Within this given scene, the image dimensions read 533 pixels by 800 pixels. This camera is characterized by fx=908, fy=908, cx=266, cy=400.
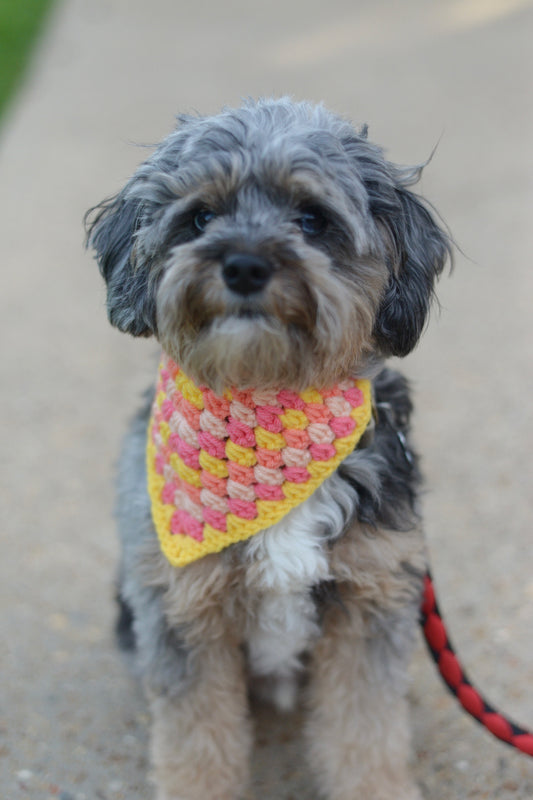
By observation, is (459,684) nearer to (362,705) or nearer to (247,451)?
(362,705)

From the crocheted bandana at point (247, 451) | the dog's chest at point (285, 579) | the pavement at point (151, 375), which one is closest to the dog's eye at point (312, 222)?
the crocheted bandana at point (247, 451)

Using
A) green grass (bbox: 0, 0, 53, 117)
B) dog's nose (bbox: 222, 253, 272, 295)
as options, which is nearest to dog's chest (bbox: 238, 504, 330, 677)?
dog's nose (bbox: 222, 253, 272, 295)

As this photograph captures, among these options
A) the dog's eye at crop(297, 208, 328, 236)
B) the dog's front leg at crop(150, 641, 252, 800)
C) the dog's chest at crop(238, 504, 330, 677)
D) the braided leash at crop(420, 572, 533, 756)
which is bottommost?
the dog's front leg at crop(150, 641, 252, 800)

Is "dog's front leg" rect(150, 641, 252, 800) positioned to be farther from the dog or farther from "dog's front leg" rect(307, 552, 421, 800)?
"dog's front leg" rect(307, 552, 421, 800)

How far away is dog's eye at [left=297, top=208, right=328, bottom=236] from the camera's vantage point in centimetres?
229

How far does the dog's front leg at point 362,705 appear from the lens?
265 centimetres

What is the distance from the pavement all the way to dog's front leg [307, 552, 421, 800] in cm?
19

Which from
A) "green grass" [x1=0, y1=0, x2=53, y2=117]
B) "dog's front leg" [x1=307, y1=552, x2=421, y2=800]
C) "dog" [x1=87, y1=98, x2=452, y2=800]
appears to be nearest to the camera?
"dog" [x1=87, y1=98, x2=452, y2=800]

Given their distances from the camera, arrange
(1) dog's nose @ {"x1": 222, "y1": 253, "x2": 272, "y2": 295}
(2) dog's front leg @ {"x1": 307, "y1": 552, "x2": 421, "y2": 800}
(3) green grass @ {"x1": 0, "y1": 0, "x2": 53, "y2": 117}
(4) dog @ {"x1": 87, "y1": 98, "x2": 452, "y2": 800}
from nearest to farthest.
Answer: (1) dog's nose @ {"x1": 222, "y1": 253, "x2": 272, "y2": 295}
(4) dog @ {"x1": 87, "y1": 98, "x2": 452, "y2": 800}
(2) dog's front leg @ {"x1": 307, "y1": 552, "x2": 421, "y2": 800}
(3) green grass @ {"x1": 0, "y1": 0, "x2": 53, "y2": 117}

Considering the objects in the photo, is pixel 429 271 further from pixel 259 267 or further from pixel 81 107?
pixel 81 107

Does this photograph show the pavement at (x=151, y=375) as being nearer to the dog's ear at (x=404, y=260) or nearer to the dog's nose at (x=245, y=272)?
the dog's ear at (x=404, y=260)

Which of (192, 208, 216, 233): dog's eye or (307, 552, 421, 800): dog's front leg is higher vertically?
(192, 208, 216, 233): dog's eye

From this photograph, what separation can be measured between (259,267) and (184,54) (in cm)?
919

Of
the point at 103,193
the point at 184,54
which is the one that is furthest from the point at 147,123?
the point at 184,54
